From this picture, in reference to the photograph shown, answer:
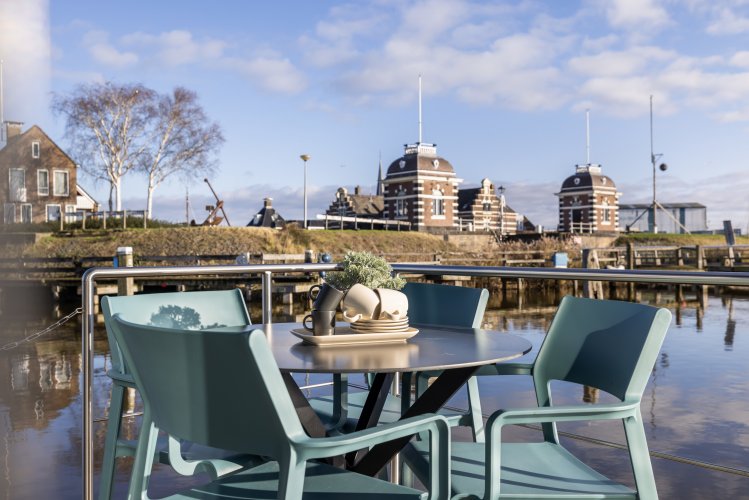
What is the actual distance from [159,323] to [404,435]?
1406mm

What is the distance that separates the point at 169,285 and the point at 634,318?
19502 millimetres

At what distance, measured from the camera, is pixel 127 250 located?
13820mm

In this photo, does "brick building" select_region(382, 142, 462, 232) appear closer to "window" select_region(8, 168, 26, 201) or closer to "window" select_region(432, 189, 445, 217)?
"window" select_region(432, 189, 445, 217)

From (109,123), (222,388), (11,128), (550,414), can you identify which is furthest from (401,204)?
(222,388)

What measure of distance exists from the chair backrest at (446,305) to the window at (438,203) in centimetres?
4104

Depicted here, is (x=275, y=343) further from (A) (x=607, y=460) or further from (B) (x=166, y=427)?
(A) (x=607, y=460)

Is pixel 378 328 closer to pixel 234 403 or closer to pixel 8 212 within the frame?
pixel 234 403

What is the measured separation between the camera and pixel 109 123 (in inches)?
1232

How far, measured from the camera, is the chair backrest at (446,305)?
278 cm

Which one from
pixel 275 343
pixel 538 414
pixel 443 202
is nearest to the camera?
pixel 538 414

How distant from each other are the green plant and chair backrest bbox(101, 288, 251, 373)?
23.3 inches

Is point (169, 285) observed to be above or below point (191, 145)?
below

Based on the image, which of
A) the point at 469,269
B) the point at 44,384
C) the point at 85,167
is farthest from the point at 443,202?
the point at 469,269

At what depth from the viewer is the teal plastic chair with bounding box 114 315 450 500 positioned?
50.3 inches
